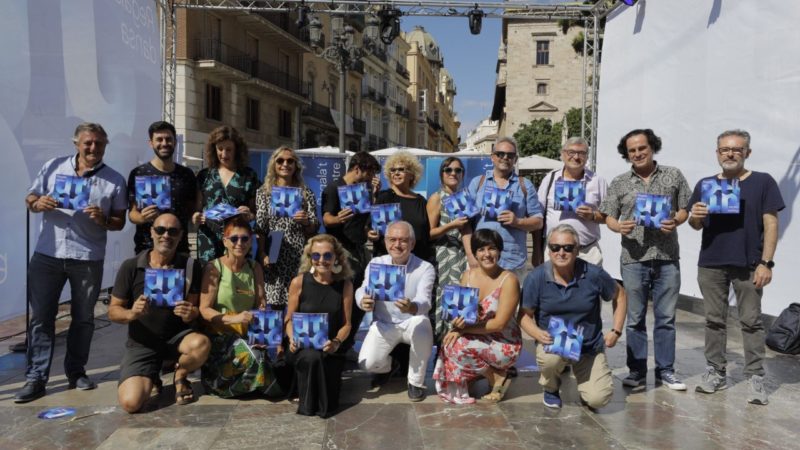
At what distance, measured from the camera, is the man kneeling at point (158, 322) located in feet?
13.3

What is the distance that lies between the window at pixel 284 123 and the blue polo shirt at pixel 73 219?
25427 millimetres

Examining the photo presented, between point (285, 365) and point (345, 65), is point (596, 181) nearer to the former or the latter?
point (285, 365)

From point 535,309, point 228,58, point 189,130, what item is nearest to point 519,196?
point 535,309

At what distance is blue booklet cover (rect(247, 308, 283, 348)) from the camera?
406 cm

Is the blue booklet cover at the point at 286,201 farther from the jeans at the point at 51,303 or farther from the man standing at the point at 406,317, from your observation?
the jeans at the point at 51,303

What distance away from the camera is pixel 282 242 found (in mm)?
4809

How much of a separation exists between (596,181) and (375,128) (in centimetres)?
4437

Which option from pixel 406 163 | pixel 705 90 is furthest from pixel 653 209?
pixel 705 90

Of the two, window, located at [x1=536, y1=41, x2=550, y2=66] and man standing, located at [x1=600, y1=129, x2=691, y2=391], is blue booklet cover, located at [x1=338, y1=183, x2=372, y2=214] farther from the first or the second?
window, located at [x1=536, y1=41, x2=550, y2=66]

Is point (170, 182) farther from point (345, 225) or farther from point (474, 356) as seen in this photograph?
point (474, 356)

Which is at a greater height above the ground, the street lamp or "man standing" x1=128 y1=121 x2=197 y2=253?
the street lamp

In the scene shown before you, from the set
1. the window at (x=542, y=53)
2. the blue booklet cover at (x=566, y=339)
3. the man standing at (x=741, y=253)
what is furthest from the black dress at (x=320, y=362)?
the window at (x=542, y=53)

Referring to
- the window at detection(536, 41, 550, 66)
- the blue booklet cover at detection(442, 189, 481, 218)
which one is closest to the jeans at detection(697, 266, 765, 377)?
the blue booklet cover at detection(442, 189, 481, 218)

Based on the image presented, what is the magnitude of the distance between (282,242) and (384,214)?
0.91 m
